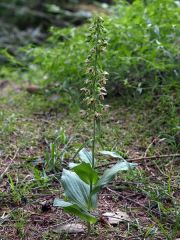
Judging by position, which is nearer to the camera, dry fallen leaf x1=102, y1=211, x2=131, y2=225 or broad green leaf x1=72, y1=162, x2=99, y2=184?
broad green leaf x1=72, y1=162, x2=99, y2=184

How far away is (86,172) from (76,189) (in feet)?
0.38

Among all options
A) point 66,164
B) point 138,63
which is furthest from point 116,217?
point 138,63

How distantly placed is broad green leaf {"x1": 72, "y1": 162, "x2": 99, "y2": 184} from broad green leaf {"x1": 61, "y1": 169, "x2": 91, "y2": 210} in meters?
0.05

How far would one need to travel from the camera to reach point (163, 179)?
2348mm

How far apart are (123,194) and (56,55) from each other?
6.31 feet

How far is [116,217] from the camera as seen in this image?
1.98 meters

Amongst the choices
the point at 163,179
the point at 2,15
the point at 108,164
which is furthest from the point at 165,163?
the point at 2,15

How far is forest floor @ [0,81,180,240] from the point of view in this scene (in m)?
1.93

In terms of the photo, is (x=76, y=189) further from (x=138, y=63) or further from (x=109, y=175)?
(x=138, y=63)

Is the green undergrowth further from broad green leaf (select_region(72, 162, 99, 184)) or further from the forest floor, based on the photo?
broad green leaf (select_region(72, 162, 99, 184))

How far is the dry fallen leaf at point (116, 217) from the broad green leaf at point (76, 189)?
16 centimetres

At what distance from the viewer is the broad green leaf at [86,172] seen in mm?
1781

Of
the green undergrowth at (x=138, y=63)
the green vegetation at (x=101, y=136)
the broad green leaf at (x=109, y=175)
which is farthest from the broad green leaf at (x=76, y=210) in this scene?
the green undergrowth at (x=138, y=63)

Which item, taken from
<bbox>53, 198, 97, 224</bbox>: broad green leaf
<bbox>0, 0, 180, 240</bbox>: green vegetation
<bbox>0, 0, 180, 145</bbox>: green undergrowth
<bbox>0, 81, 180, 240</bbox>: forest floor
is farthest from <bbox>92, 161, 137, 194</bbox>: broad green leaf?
<bbox>0, 0, 180, 145</bbox>: green undergrowth
